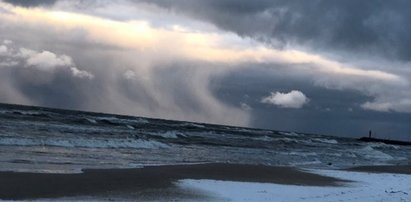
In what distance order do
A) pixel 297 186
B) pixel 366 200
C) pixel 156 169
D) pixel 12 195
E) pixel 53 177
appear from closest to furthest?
pixel 12 195 → pixel 366 200 → pixel 53 177 → pixel 297 186 → pixel 156 169

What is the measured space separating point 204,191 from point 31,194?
4.91 m

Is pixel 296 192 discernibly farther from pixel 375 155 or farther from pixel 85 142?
pixel 375 155

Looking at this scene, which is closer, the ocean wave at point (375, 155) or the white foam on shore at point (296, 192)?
the white foam on shore at point (296, 192)

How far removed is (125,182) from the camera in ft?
56.3

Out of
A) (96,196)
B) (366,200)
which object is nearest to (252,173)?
(366,200)

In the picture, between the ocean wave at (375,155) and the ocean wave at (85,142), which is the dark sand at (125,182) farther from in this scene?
the ocean wave at (375,155)

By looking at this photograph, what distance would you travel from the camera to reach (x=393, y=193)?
1730cm

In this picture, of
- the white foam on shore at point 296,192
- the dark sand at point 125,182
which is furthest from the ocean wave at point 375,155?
the white foam on shore at point 296,192

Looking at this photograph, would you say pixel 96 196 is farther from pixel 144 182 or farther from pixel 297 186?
pixel 297 186

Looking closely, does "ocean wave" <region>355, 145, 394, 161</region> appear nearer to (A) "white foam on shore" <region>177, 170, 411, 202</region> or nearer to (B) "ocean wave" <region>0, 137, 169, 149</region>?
(B) "ocean wave" <region>0, 137, 169, 149</region>

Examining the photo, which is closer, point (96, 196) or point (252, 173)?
point (96, 196)

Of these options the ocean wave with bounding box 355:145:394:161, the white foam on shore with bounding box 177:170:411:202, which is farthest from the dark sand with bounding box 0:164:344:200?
the ocean wave with bounding box 355:145:394:161

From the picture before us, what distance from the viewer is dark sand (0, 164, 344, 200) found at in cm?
1445

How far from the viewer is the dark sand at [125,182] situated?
1445cm
